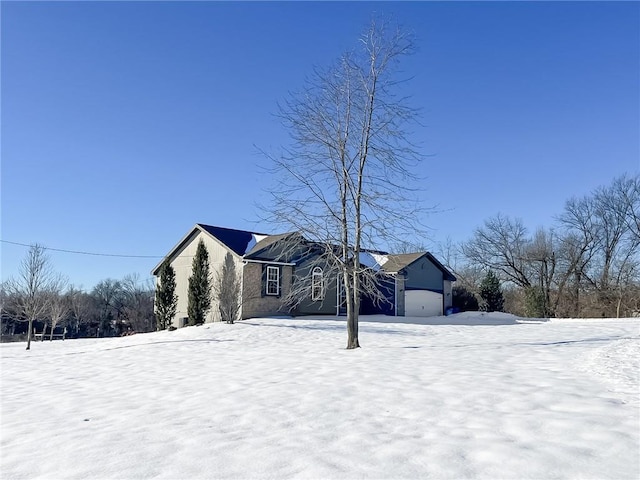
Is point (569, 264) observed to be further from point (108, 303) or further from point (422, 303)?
point (108, 303)

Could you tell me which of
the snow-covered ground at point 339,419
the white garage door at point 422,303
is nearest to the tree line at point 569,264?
the white garage door at point 422,303

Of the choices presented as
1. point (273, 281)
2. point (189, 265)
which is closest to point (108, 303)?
point (189, 265)

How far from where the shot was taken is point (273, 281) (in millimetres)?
22734

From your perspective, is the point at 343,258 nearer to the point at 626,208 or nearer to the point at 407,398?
the point at 407,398

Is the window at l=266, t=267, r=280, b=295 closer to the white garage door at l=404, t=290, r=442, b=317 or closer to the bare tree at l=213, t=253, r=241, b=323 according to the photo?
the bare tree at l=213, t=253, r=241, b=323

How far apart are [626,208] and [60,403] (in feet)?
132

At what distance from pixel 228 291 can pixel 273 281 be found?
3.33m

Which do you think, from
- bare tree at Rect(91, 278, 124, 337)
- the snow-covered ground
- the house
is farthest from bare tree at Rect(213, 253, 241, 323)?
bare tree at Rect(91, 278, 124, 337)

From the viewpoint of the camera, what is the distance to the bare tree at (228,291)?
19.9 meters

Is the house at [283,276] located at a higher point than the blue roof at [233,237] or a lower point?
lower

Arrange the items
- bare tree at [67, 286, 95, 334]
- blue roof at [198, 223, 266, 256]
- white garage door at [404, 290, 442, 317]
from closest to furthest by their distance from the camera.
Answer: blue roof at [198, 223, 266, 256]
white garage door at [404, 290, 442, 317]
bare tree at [67, 286, 95, 334]

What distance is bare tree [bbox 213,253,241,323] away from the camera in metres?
19.9

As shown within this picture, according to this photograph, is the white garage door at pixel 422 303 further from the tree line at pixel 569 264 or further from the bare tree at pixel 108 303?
the bare tree at pixel 108 303

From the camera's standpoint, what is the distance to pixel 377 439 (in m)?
4.05
